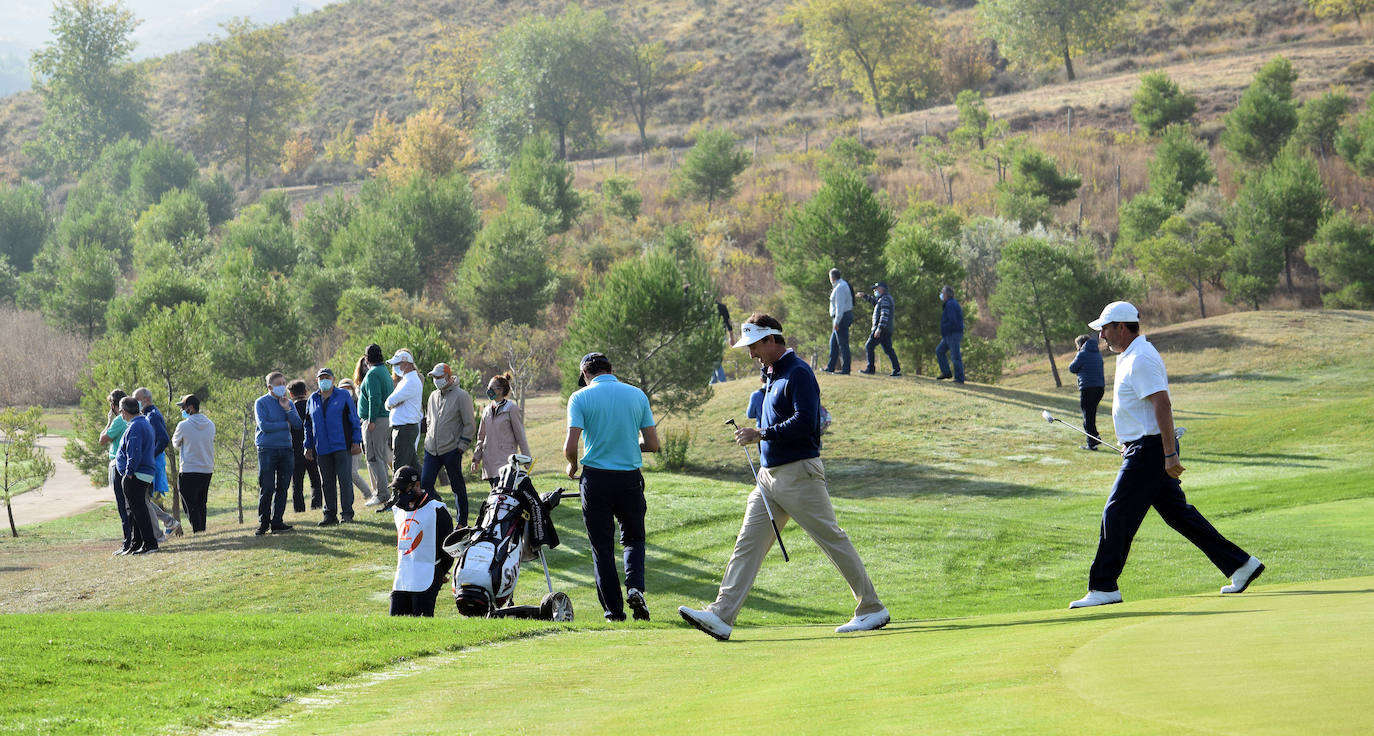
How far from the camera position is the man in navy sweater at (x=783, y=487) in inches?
307

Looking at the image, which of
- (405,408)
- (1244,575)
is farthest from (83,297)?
(1244,575)

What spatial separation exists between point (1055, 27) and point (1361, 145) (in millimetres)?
39754

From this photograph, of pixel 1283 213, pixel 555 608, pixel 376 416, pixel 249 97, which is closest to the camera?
pixel 555 608

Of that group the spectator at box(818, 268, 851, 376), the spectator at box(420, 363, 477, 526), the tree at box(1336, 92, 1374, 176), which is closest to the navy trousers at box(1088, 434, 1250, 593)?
the spectator at box(420, 363, 477, 526)

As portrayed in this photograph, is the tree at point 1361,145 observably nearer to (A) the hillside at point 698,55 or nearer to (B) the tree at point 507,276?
(A) the hillside at point 698,55

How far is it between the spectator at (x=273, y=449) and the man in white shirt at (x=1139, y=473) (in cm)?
1162

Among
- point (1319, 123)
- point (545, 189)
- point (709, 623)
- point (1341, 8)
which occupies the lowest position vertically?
point (709, 623)

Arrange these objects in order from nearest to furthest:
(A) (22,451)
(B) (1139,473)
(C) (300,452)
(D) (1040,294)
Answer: (B) (1139,473) → (C) (300,452) → (A) (22,451) → (D) (1040,294)

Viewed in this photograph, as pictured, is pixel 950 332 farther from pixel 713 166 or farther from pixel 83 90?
pixel 83 90

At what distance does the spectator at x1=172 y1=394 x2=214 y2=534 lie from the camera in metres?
16.7

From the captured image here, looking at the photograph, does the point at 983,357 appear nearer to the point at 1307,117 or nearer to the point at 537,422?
the point at 537,422

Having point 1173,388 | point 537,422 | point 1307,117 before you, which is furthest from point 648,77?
point 1173,388

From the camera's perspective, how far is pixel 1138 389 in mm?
7887

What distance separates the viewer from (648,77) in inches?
4343
